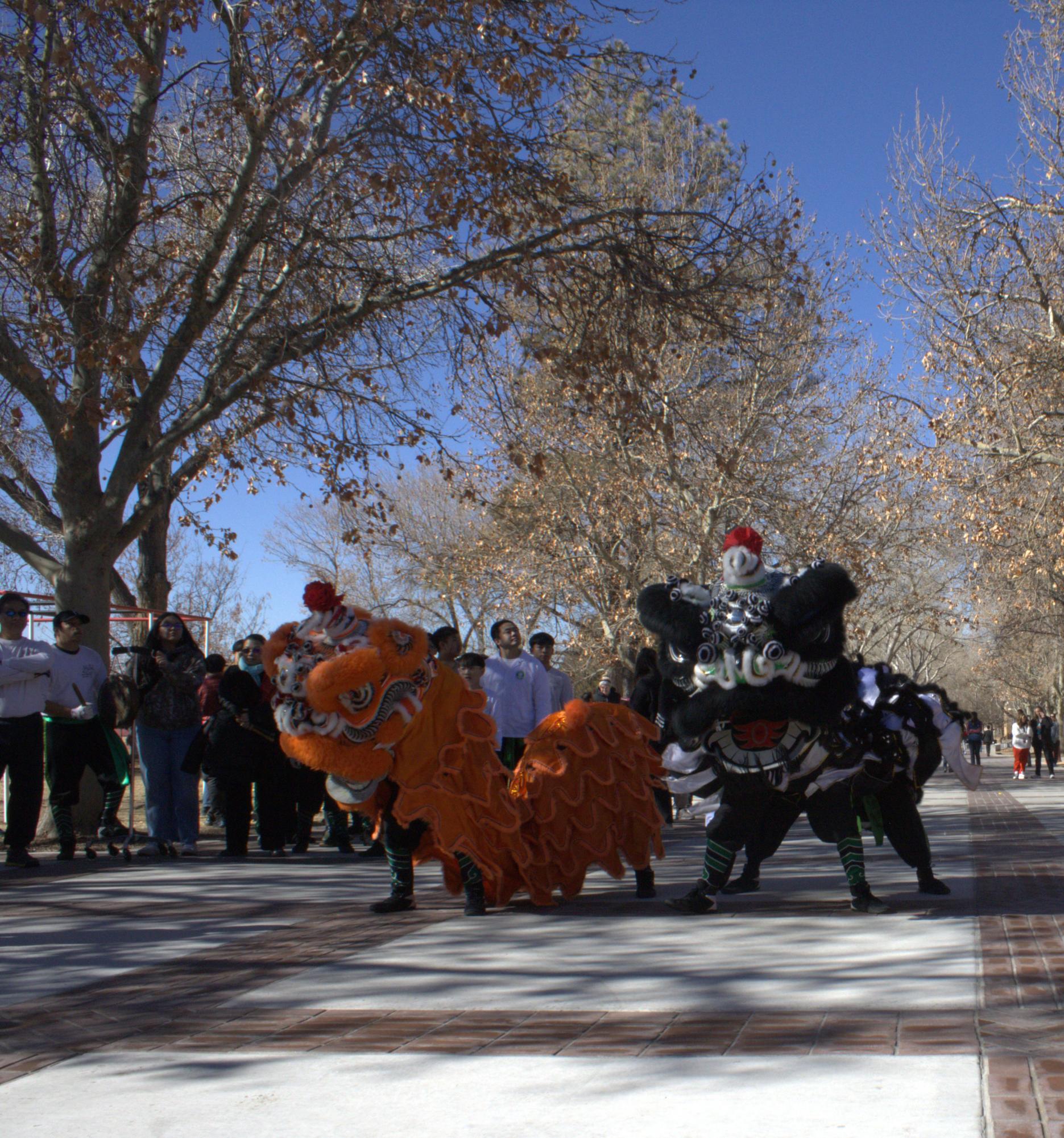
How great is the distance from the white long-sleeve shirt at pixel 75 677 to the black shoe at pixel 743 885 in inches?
192

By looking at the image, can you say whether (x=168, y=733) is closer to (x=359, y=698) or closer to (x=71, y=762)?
(x=71, y=762)

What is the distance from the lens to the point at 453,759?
6.46 meters

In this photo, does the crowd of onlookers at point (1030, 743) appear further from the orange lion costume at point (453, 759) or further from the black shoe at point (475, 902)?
the black shoe at point (475, 902)

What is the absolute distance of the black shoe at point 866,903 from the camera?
20.8 ft

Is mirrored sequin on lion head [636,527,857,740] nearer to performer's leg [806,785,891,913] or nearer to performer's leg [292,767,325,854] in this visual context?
performer's leg [806,785,891,913]

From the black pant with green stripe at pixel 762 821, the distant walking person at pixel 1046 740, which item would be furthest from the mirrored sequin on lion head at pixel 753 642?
the distant walking person at pixel 1046 740

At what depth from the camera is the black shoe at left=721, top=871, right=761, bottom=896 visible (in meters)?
7.26

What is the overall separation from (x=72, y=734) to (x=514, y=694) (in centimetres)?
→ 334

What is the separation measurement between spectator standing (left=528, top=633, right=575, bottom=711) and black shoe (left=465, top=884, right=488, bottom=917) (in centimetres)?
355

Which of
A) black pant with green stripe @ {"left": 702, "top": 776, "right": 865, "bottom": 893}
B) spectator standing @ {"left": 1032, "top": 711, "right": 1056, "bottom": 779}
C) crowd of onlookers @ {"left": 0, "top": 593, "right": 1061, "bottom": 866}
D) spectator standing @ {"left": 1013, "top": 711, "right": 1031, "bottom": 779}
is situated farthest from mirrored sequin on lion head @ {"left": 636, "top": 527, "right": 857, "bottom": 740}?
spectator standing @ {"left": 1032, "top": 711, "right": 1056, "bottom": 779}

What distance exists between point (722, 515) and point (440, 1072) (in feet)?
61.5

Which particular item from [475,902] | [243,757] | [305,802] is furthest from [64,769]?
[475,902]

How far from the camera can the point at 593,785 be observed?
22.4 feet

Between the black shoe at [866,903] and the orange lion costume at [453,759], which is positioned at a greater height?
the orange lion costume at [453,759]
